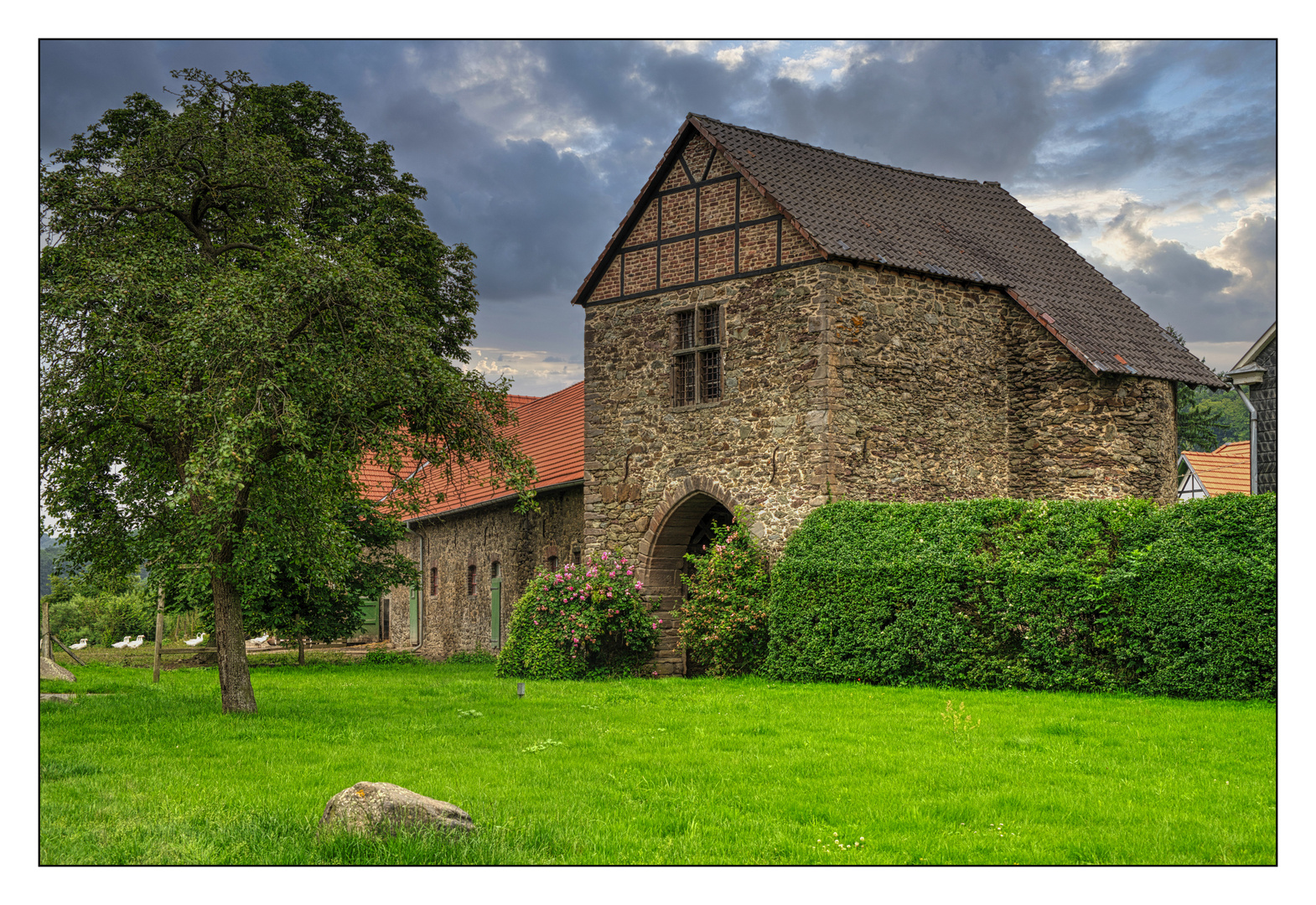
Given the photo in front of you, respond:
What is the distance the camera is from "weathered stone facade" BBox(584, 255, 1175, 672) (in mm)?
16109

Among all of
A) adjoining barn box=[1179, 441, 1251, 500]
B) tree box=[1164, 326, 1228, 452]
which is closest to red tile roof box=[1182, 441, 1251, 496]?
adjoining barn box=[1179, 441, 1251, 500]

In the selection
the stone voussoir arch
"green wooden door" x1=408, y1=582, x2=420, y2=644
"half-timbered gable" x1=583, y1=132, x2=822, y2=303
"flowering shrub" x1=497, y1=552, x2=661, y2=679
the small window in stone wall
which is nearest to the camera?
"flowering shrub" x1=497, y1=552, x2=661, y2=679

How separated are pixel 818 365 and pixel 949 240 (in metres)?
4.31

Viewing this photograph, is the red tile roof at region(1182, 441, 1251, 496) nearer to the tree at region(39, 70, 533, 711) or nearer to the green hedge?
the green hedge

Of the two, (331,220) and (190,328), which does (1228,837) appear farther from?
(331,220)

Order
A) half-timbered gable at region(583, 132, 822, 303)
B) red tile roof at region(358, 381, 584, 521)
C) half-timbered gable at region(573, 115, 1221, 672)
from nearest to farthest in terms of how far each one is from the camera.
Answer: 1. half-timbered gable at region(573, 115, 1221, 672)
2. half-timbered gable at region(583, 132, 822, 303)
3. red tile roof at region(358, 381, 584, 521)

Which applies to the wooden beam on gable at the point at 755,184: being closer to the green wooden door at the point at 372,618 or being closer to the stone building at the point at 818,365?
the stone building at the point at 818,365

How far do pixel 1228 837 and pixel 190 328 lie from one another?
333 inches

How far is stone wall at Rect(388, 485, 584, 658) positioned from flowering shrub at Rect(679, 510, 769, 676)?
4733mm

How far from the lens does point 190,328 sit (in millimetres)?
9422

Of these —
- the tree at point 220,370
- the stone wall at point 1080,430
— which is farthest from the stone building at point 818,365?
the tree at point 220,370

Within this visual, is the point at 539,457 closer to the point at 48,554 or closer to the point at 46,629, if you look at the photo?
the point at 46,629

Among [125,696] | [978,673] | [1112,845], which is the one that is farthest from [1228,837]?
[125,696]

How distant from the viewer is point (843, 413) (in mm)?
15984
